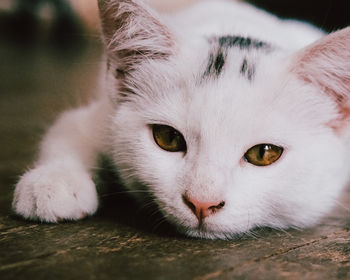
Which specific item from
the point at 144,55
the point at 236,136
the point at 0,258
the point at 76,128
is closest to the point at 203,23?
the point at 144,55

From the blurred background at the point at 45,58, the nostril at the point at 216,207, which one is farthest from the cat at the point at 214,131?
the blurred background at the point at 45,58

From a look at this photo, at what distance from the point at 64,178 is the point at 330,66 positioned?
0.93 meters

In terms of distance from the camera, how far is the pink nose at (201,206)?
1223 millimetres

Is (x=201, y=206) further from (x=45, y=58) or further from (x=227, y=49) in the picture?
(x=45, y=58)

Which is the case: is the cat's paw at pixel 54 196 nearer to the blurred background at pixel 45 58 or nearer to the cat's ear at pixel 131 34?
the blurred background at pixel 45 58

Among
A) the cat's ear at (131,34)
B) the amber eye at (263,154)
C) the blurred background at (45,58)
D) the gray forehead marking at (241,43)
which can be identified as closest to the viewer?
the amber eye at (263,154)

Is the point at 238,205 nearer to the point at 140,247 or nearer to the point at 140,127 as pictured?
the point at 140,247

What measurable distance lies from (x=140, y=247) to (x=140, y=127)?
42cm

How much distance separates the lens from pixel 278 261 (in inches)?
47.0

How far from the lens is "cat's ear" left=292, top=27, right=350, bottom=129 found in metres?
1.34

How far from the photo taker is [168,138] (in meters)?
1.42

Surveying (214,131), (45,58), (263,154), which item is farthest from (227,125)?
(45,58)

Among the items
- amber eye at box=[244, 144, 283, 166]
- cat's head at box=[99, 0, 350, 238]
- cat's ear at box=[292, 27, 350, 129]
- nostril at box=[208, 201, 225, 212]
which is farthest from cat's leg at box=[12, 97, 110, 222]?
cat's ear at box=[292, 27, 350, 129]

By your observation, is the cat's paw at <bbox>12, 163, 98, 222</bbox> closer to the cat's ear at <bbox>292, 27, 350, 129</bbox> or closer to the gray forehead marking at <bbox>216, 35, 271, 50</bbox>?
the gray forehead marking at <bbox>216, 35, 271, 50</bbox>
